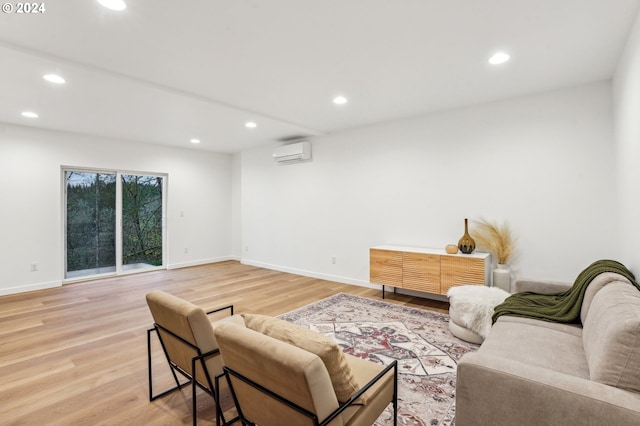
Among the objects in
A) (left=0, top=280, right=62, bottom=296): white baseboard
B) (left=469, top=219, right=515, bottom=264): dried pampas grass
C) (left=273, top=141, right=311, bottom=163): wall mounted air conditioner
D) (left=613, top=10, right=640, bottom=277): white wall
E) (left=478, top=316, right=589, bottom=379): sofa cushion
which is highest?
(left=273, top=141, right=311, bottom=163): wall mounted air conditioner

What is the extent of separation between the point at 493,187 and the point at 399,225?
4.46ft

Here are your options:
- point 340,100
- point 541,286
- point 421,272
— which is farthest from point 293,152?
point 541,286

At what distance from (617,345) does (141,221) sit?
7072 mm

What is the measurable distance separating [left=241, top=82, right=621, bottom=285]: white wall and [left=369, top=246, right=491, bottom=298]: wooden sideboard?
1.50 ft

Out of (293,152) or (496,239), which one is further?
(293,152)

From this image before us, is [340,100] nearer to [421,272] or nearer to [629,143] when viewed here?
[421,272]

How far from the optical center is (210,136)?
5.85 meters

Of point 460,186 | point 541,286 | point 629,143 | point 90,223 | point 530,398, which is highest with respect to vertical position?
point 629,143

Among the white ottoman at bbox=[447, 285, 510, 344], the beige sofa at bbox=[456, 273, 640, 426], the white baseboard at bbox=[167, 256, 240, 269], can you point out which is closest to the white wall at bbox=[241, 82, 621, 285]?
the white ottoman at bbox=[447, 285, 510, 344]

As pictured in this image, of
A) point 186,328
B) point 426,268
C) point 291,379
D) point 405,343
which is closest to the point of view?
point 291,379

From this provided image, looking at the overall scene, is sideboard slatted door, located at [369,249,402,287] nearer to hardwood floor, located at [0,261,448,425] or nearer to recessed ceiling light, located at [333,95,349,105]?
hardwood floor, located at [0,261,448,425]

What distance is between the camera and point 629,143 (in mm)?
2553

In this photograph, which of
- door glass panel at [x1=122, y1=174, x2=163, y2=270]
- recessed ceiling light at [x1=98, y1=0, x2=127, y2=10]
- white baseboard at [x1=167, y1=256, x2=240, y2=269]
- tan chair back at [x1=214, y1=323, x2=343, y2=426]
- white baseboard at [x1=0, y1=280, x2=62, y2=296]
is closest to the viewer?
tan chair back at [x1=214, y1=323, x2=343, y2=426]

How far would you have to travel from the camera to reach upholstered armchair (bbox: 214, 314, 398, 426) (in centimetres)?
118
